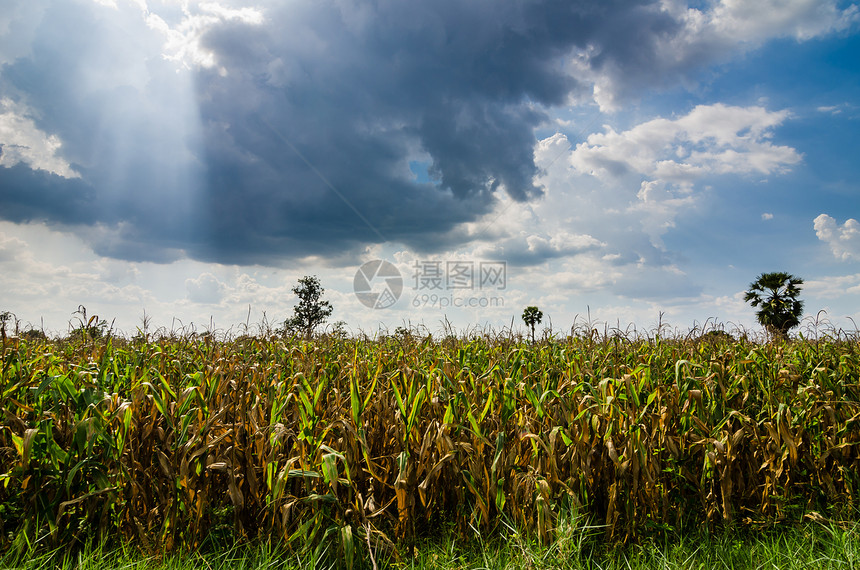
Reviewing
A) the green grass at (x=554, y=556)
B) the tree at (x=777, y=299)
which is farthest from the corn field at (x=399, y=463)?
the tree at (x=777, y=299)

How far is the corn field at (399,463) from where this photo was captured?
3217 mm

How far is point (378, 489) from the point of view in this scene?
364 cm

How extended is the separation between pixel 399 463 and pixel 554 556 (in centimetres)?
108

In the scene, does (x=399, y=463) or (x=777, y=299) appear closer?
(x=399, y=463)

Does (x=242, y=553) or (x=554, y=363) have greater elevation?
(x=554, y=363)

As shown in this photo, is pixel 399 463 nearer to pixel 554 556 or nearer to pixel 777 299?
pixel 554 556

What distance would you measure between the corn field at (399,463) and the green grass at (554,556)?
0.34ft

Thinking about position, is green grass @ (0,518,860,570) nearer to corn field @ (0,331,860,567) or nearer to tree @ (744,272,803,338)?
corn field @ (0,331,860,567)

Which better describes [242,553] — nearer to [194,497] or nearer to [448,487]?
[194,497]

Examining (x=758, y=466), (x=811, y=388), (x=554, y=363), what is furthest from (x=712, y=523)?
(x=554, y=363)

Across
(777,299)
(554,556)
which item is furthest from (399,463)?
(777,299)

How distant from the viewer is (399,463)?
10.3 feet

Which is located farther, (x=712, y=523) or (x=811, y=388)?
(x=811, y=388)

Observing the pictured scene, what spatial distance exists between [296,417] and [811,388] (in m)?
4.25
